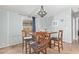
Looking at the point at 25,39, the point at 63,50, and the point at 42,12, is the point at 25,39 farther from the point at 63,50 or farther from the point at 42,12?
the point at 63,50

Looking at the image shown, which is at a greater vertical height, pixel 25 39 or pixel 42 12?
pixel 42 12

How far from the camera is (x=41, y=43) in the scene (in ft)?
8.41

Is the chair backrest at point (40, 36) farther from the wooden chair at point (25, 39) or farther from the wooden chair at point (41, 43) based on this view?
the wooden chair at point (25, 39)

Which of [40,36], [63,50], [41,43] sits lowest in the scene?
[63,50]

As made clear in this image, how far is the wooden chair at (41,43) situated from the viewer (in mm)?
2545

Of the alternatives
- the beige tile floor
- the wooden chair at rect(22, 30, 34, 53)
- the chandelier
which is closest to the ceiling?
the chandelier

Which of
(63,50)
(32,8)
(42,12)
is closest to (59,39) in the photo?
(63,50)

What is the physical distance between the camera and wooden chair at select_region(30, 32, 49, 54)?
2.54 meters

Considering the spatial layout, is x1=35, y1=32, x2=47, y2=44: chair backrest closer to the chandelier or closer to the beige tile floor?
the beige tile floor

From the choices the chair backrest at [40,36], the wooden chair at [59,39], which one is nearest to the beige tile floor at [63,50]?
the wooden chair at [59,39]

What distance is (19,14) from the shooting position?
2.54 metres

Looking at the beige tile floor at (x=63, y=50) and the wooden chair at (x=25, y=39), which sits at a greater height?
the wooden chair at (x=25, y=39)

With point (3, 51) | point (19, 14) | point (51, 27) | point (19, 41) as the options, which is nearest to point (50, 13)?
point (51, 27)
